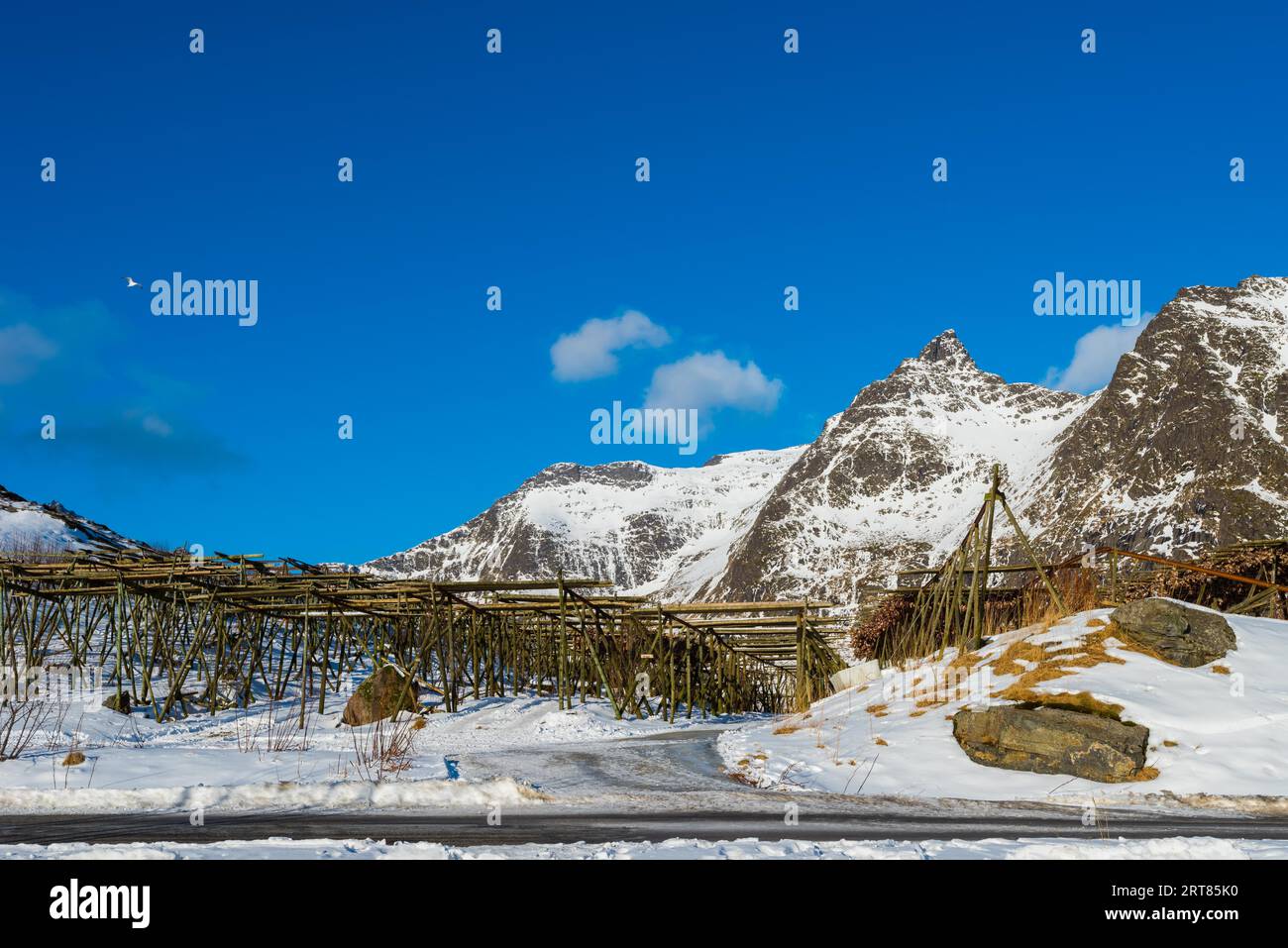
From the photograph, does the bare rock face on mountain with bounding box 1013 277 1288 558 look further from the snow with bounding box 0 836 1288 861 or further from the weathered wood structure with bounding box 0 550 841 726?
the snow with bounding box 0 836 1288 861

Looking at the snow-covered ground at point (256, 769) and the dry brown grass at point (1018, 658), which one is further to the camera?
the dry brown grass at point (1018, 658)

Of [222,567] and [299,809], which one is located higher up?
[222,567]

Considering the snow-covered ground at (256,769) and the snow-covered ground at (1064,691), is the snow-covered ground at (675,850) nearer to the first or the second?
the snow-covered ground at (256,769)

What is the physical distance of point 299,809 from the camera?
38.6ft

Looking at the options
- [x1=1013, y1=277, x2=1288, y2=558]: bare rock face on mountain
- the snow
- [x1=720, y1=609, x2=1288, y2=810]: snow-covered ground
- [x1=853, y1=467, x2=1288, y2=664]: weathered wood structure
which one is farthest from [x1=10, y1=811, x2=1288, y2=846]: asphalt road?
[x1=1013, y1=277, x2=1288, y2=558]: bare rock face on mountain

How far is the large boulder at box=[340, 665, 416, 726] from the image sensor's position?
26.7 meters

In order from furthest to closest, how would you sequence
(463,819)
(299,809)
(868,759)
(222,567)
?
1. (222,567)
2. (868,759)
3. (299,809)
4. (463,819)

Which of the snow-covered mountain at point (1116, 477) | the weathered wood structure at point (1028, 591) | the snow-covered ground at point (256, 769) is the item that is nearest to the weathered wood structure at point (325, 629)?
the snow-covered ground at point (256, 769)

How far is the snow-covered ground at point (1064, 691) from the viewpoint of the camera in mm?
14094

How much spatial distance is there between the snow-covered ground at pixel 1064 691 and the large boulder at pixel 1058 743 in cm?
23

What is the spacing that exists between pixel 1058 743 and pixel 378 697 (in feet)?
58.5

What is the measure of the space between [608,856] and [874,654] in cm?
2756
